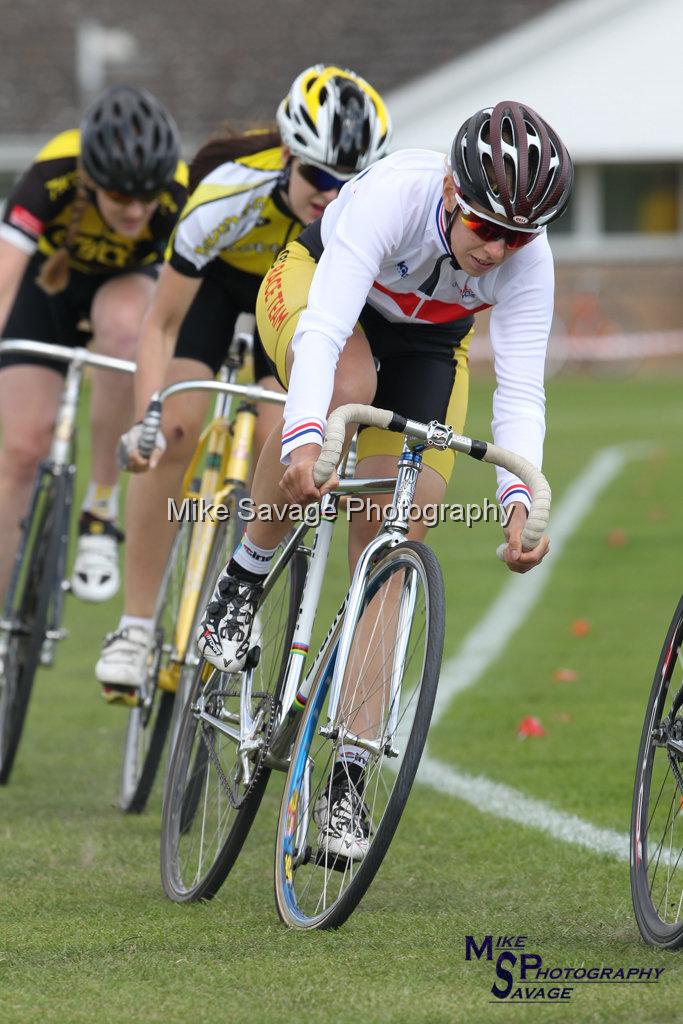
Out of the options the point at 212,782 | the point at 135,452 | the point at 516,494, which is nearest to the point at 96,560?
the point at 135,452

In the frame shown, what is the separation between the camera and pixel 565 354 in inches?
1266

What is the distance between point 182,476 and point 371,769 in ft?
7.28

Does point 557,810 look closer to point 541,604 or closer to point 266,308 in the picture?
point 266,308

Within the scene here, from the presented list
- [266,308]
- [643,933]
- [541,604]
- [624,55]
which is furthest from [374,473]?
[624,55]

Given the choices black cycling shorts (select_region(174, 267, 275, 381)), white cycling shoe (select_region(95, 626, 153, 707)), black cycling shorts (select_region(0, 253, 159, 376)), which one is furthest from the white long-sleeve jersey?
black cycling shorts (select_region(0, 253, 159, 376))

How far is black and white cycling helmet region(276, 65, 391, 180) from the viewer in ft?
18.4

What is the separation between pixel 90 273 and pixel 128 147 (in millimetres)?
858

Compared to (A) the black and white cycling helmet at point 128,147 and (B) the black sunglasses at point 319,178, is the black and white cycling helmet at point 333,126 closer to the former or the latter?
(B) the black sunglasses at point 319,178

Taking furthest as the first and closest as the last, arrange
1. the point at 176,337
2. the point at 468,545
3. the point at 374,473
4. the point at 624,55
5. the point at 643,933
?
the point at 624,55, the point at 468,545, the point at 176,337, the point at 374,473, the point at 643,933

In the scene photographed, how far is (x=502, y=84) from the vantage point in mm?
35094

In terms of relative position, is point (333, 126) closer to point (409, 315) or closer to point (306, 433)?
point (409, 315)

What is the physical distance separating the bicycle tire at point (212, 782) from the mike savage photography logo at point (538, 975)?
0.89 m

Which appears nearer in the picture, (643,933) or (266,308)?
(643,933)

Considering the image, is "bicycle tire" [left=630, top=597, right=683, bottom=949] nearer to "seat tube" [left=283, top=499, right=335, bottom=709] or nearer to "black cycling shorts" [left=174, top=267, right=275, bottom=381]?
"seat tube" [left=283, top=499, right=335, bottom=709]
